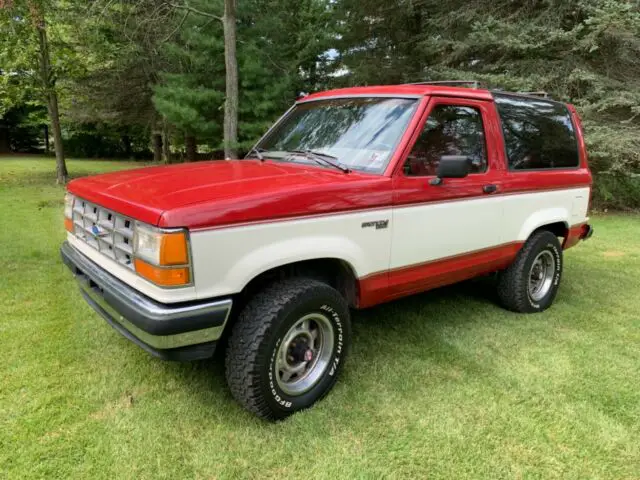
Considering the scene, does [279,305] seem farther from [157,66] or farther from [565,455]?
[157,66]

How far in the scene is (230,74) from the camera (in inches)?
409

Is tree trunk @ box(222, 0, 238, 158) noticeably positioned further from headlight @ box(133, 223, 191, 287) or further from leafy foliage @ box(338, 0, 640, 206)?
headlight @ box(133, 223, 191, 287)

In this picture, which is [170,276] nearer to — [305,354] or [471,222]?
[305,354]

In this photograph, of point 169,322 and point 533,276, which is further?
point 533,276

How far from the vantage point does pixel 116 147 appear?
36094mm

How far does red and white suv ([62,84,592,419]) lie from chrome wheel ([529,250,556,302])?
271 mm

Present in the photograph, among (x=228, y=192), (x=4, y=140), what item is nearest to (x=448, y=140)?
(x=228, y=192)

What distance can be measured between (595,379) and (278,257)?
251 cm

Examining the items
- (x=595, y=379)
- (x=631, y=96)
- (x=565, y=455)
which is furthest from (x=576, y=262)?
(x=631, y=96)

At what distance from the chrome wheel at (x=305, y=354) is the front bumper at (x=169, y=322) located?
1.74 feet

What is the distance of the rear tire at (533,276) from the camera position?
454cm

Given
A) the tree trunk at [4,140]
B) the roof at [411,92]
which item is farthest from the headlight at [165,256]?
the tree trunk at [4,140]

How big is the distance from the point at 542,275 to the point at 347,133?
106 inches

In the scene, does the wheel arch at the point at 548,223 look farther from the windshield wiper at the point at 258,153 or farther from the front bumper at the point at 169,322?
the front bumper at the point at 169,322
